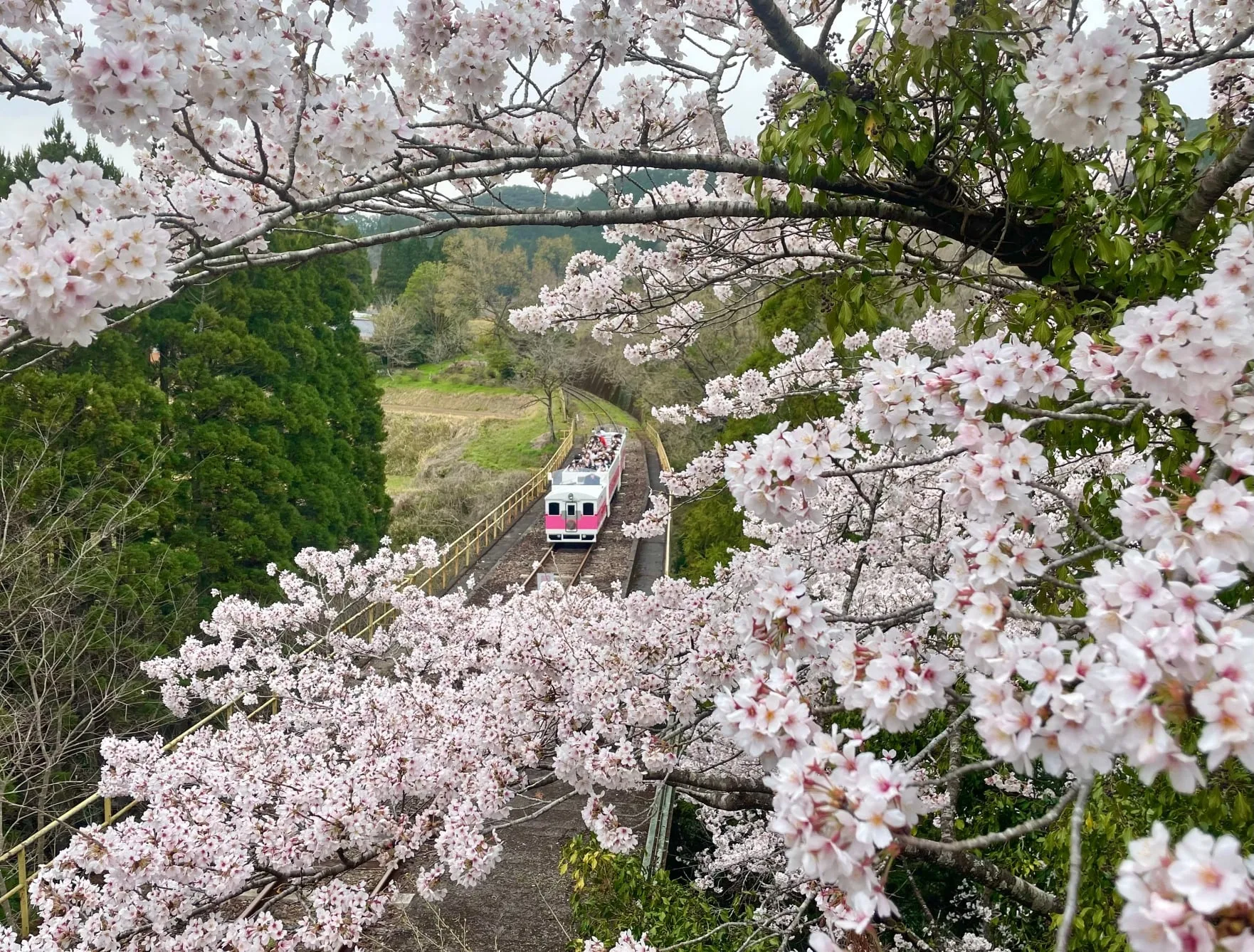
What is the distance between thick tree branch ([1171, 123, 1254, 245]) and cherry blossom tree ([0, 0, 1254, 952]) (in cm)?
1

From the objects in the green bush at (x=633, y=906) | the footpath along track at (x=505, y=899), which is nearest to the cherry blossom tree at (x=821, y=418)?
the green bush at (x=633, y=906)

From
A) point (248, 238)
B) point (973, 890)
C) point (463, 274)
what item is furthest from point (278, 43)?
point (463, 274)

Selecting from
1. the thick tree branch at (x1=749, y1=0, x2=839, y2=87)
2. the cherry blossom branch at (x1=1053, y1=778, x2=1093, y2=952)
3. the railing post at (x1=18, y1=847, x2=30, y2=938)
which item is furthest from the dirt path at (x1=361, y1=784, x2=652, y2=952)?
the thick tree branch at (x1=749, y1=0, x2=839, y2=87)

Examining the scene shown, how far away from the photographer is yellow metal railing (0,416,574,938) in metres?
6.09

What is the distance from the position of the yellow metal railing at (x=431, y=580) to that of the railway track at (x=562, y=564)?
1846 millimetres

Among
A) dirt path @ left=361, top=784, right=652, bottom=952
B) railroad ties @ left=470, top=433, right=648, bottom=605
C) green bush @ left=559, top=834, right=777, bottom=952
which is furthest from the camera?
railroad ties @ left=470, top=433, right=648, bottom=605

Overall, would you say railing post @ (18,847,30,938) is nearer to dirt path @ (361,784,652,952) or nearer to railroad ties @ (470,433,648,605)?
dirt path @ (361,784,652,952)

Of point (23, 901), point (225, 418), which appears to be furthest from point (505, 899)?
point (225, 418)

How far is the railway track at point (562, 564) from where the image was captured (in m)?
15.4

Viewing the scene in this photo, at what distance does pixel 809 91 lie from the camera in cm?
241

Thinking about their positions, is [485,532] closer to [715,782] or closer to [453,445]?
[453,445]

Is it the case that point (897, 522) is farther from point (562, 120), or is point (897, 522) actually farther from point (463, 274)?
point (463, 274)

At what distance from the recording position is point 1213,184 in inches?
90.2

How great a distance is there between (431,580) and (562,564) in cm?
309
